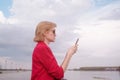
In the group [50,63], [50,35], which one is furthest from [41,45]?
[50,63]

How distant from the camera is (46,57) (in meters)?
4.59

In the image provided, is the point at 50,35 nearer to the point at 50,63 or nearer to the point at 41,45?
the point at 41,45

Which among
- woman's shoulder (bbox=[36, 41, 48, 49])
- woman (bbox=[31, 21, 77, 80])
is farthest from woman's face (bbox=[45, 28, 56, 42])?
woman's shoulder (bbox=[36, 41, 48, 49])

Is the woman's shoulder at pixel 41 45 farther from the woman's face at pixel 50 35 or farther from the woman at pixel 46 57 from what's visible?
the woman's face at pixel 50 35

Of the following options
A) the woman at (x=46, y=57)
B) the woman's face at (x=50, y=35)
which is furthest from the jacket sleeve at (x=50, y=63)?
the woman's face at (x=50, y=35)

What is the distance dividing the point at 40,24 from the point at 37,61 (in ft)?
1.69

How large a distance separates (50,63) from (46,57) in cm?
11

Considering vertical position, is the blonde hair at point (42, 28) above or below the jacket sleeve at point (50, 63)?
above

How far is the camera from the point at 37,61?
15.3 ft

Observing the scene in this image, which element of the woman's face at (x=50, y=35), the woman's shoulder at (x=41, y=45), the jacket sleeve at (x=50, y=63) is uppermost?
the woman's face at (x=50, y=35)

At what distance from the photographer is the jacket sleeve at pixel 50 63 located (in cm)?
453

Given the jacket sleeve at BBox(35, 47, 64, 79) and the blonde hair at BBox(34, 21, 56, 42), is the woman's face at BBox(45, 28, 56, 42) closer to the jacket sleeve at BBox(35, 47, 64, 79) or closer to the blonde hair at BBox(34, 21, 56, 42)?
the blonde hair at BBox(34, 21, 56, 42)

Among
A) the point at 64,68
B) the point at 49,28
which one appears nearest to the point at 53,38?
the point at 49,28

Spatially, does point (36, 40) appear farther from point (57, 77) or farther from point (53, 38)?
point (57, 77)
